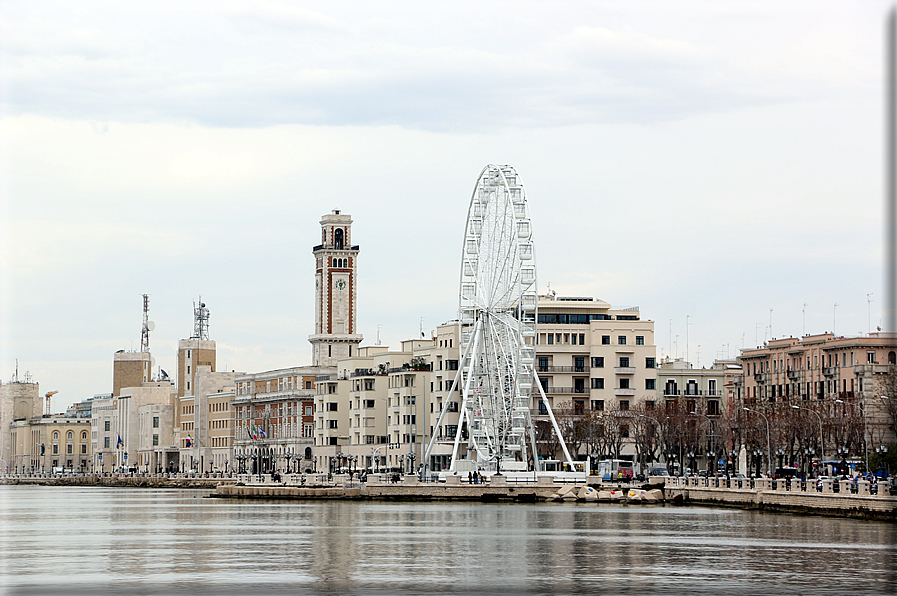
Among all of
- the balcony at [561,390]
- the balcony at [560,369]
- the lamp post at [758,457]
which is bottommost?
the lamp post at [758,457]

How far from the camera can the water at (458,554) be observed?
50.9 m

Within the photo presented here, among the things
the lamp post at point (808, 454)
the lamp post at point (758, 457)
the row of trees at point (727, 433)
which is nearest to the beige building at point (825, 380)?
the row of trees at point (727, 433)

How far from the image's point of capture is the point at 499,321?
125938mm

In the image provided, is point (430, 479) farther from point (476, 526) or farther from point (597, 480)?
point (476, 526)

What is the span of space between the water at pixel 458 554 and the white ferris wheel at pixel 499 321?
27.2 meters

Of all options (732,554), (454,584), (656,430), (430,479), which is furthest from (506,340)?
(454,584)

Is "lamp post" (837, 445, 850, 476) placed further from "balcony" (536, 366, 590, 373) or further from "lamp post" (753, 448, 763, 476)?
"balcony" (536, 366, 590, 373)

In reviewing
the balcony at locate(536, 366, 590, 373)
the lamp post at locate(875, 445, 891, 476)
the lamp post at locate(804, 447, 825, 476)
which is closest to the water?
the lamp post at locate(875, 445, 891, 476)

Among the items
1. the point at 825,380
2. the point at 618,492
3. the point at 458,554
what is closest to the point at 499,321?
the point at 618,492

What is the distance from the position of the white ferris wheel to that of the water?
27.2m

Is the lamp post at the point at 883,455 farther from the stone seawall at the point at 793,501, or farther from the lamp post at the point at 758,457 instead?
the lamp post at the point at 758,457

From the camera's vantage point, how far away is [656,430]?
476ft

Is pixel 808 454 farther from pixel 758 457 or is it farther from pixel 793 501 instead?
pixel 793 501

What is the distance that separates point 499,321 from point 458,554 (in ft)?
209
